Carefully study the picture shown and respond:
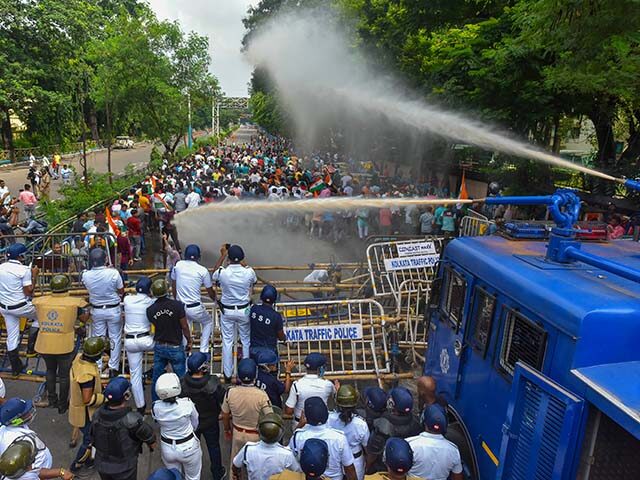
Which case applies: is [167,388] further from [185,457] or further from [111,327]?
[111,327]

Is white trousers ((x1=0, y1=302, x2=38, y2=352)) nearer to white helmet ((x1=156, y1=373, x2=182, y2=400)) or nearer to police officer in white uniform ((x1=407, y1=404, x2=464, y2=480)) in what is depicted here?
white helmet ((x1=156, y1=373, x2=182, y2=400))

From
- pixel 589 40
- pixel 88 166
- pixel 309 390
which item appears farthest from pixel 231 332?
pixel 88 166

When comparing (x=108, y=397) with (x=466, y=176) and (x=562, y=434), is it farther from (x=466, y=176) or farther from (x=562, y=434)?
(x=466, y=176)

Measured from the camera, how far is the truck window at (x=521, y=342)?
3572 millimetres

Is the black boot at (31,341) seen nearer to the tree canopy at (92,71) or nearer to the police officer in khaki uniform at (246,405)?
the police officer in khaki uniform at (246,405)

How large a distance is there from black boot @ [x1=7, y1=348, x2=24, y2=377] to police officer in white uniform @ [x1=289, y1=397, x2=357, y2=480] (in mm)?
4904

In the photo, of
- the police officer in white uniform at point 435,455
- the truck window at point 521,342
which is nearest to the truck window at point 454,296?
the truck window at point 521,342

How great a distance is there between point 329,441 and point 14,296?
16.4 ft

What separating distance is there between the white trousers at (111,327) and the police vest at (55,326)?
0.39 meters

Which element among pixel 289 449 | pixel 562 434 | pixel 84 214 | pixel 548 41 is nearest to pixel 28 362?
pixel 289 449

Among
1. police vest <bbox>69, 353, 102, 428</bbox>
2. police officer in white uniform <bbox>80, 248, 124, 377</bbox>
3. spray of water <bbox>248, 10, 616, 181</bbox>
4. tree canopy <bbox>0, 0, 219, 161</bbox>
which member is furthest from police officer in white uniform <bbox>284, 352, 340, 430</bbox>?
tree canopy <bbox>0, 0, 219, 161</bbox>

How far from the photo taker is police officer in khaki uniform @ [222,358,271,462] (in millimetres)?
4402

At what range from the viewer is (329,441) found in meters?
3.77

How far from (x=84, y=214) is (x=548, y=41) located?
11472mm
